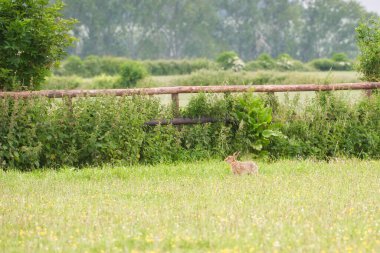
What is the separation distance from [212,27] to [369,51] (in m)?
57.8

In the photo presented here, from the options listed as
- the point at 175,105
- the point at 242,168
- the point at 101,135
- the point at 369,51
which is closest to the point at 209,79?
the point at 369,51

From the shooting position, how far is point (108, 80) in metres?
38.6

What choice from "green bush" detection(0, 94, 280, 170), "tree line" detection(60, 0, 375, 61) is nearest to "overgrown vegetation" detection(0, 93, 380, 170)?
"green bush" detection(0, 94, 280, 170)

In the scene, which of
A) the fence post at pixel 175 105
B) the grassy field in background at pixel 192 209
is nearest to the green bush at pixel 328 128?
the grassy field in background at pixel 192 209

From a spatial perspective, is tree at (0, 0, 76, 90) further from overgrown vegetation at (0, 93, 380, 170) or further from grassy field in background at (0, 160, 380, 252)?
grassy field in background at (0, 160, 380, 252)

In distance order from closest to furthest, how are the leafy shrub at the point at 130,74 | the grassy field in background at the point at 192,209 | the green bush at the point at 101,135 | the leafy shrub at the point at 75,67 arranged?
the grassy field in background at the point at 192,209 < the green bush at the point at 101,135 < the leafy shrub at the point at 130,74 < the leafy shrub at the point at 75,67

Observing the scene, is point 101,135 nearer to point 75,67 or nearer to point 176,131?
point 176,131

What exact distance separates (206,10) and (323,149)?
59.7 meters

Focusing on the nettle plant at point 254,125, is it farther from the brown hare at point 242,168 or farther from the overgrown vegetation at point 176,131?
the brown hare at point 242,168

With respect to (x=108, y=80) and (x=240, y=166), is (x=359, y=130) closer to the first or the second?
(x=240, y=166)

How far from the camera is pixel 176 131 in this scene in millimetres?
13031

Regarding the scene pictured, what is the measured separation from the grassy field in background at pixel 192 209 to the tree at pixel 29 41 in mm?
2643

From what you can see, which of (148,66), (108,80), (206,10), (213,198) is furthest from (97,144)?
(206,10)

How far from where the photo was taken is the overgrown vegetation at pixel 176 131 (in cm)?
1218
